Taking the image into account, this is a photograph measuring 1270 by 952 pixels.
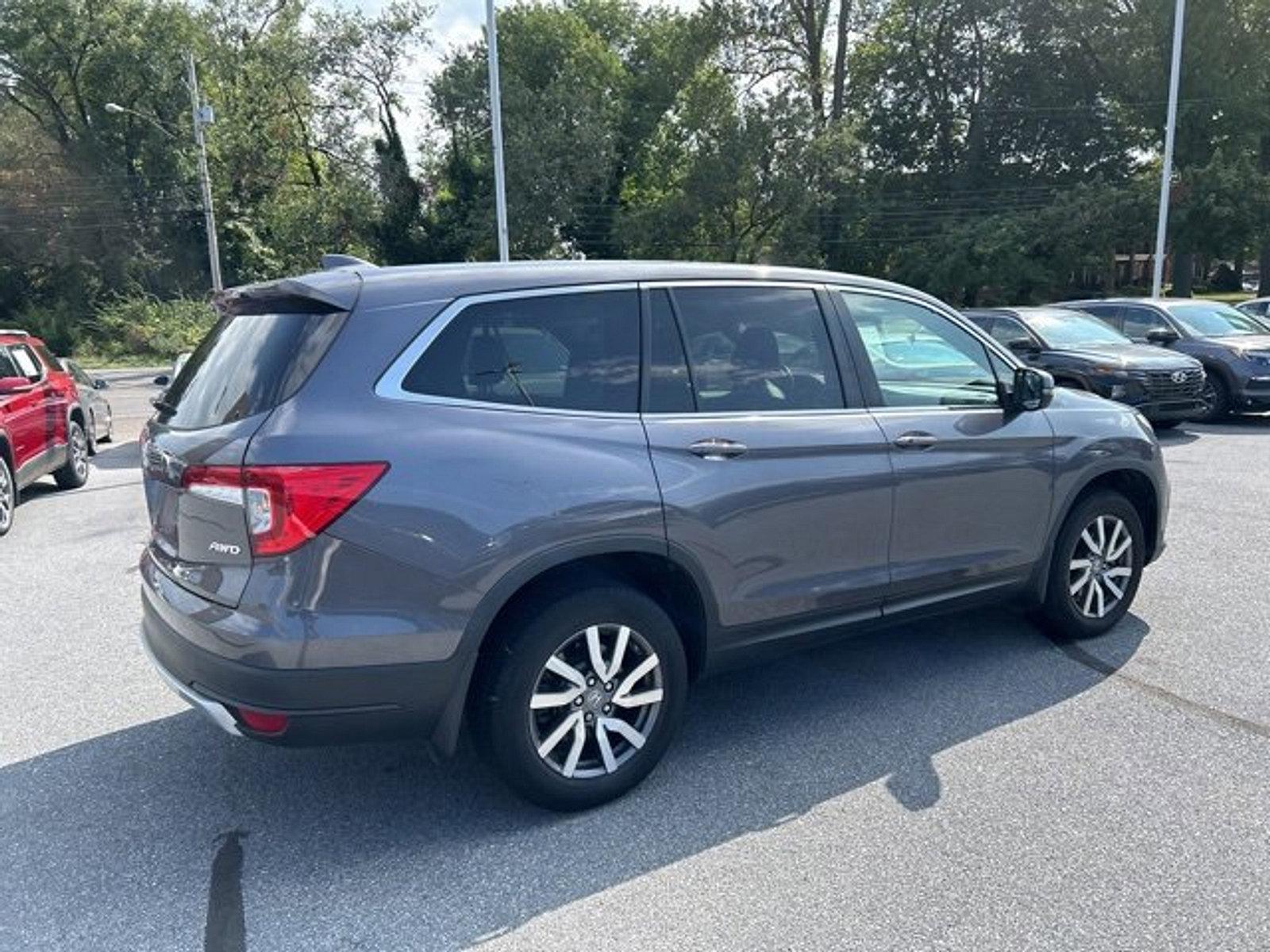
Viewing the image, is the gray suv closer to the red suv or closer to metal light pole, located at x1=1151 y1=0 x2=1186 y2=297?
the red suv

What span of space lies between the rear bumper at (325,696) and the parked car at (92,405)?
924 cm

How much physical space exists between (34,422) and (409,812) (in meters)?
7.44

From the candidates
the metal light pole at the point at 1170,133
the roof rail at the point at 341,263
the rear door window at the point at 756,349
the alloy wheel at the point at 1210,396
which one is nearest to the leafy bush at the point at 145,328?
the metal light pole at the point at 1170,133

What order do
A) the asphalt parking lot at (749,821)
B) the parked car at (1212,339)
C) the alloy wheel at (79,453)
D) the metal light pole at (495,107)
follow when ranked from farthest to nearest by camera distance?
the metal light pole at (495,107) → the parked car at (1212,339) → the alloy wheel at (79,453) → the asphalt parking lot at (749,821)

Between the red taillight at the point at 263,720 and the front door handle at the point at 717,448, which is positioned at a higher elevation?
the front door handle at the point at 717,448

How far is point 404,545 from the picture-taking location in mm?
2773

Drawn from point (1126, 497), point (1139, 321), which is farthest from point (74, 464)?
point (1139, 321)

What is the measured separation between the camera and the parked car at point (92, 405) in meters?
11.0

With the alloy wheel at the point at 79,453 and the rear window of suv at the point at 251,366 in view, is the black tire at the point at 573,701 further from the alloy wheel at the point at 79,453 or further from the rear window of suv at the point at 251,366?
the alloy wheel at the point at 79,453

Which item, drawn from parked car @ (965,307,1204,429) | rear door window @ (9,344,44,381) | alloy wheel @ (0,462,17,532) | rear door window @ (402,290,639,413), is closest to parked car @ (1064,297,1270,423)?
parked car @ (965,307,1204,429)

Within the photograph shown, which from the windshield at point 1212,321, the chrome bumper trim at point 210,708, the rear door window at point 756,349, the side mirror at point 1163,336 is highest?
the rear door window at point 756,349

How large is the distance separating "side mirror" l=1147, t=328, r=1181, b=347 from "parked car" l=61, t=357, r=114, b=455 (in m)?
13.3

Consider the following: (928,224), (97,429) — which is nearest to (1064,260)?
(928,224)

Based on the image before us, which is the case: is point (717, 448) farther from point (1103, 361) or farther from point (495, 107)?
point (495, 107)
